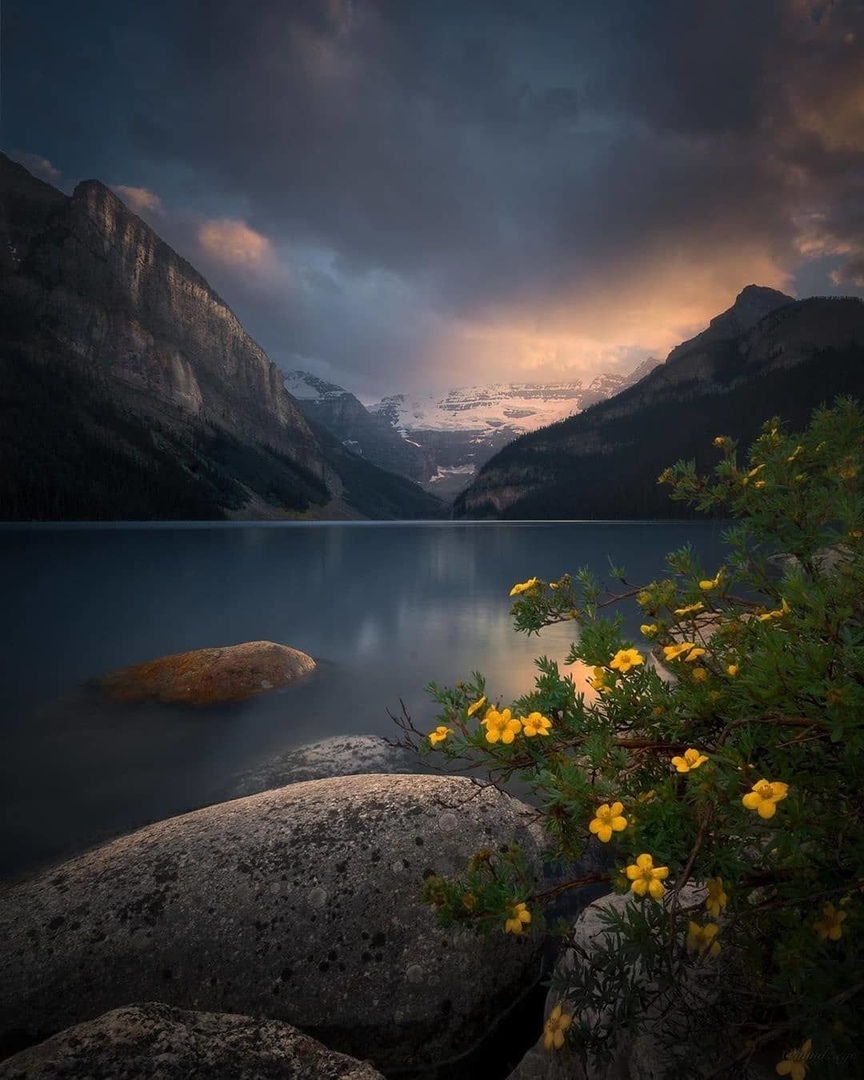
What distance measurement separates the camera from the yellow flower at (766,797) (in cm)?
184

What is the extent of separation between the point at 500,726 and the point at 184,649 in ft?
78.7

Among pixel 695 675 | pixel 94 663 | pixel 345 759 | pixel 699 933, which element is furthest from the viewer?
pixel 94 663

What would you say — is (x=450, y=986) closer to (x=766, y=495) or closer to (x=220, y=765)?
(x=766, y=495)

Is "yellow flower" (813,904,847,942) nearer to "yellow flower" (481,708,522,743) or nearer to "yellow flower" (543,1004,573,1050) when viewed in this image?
"yellow flower" (543,1004,573,1050)

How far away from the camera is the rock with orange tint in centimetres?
1554

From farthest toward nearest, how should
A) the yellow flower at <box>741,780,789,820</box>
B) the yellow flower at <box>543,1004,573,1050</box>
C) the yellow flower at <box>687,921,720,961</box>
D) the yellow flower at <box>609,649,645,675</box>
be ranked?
1. the yellow flower at <box>609,649,645,675</box>
2. the yellow flower at <box>543,1004,573,1050</box>
3. the yellow flower at <box>687,921,720,961</box>
4. the yellow flower at <box>741,780,789,820</box>

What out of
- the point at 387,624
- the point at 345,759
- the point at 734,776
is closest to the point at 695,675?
the point at 734,776

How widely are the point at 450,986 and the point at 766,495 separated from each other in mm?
5687

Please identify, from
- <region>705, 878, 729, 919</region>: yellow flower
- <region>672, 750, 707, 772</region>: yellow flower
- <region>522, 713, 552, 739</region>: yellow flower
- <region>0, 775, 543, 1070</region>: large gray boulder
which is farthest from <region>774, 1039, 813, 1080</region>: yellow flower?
<region>0, 775, 543, 1070</region>: large gray boulder

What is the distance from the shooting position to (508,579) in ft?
167

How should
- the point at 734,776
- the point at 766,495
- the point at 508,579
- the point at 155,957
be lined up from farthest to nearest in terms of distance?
the point at 508,579 → the point at 155,957 → the point at 766,495 → the point at 734,776

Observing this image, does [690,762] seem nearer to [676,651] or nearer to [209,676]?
[676,651]

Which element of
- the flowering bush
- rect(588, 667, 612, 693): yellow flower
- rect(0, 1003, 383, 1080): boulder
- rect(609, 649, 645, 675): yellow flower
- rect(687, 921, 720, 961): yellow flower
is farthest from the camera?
rect(0, 1003, 383, 1080): boulder

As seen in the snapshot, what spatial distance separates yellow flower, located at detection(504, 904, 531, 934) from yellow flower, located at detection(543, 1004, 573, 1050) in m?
0.58
